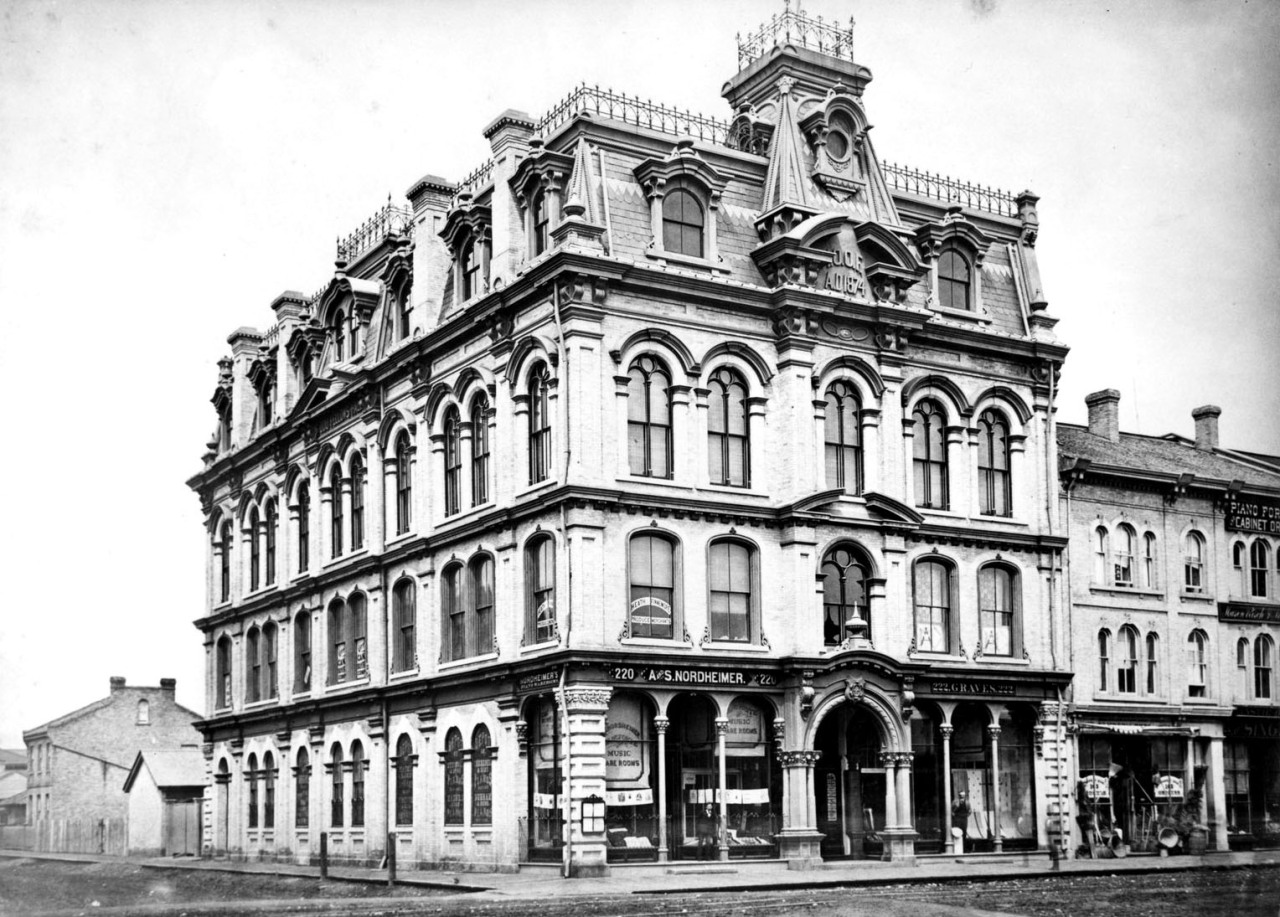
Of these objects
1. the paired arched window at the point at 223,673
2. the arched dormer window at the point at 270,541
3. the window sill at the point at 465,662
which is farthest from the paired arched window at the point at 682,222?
the paired arched window at the point at 223,673

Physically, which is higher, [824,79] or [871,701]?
[824,79]

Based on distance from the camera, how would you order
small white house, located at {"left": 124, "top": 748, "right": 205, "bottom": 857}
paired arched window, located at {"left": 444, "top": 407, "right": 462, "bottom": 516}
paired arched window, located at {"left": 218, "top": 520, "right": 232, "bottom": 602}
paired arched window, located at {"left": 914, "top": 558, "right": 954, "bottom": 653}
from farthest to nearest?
small white house, located at {"left": 124, "top": 748, "right": 205, "bottom": 857} < paired arched window, located at {"left": 218, "top": 520, "right": 232, "bottom": 602} < paired arched window, located at {"left": 444, "top": 407, "right": 462, "bottom": 516} < paired arched window, located at {"left": 914, "top": 558, "right": 954, "bottom": 653}

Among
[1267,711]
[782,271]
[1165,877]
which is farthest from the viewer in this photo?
[1267,711]

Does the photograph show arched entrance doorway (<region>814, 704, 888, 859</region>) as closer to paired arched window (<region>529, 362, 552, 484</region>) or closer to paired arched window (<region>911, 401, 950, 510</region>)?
paired arched window (<region>911, 401, 950, 510</region>)

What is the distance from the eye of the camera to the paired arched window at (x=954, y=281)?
46000mm

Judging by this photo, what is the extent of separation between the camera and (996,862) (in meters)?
42.1

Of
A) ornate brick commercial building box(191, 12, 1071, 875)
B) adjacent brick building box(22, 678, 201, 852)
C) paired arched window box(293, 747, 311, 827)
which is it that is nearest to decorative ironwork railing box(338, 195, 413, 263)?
ornate brick commercial building box(191, 12, 1071, 875)

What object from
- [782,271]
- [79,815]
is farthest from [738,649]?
[79,815]

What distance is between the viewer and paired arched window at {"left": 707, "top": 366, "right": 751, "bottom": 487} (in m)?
40.9

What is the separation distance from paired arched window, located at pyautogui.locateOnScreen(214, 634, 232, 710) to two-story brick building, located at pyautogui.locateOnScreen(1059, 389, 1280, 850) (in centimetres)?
3053

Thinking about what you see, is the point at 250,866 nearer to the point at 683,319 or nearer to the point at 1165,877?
the point at 683,319

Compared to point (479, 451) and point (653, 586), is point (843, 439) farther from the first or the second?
point (479, 451)

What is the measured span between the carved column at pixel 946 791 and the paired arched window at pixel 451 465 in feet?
44.9

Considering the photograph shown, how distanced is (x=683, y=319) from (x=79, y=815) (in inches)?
1989
